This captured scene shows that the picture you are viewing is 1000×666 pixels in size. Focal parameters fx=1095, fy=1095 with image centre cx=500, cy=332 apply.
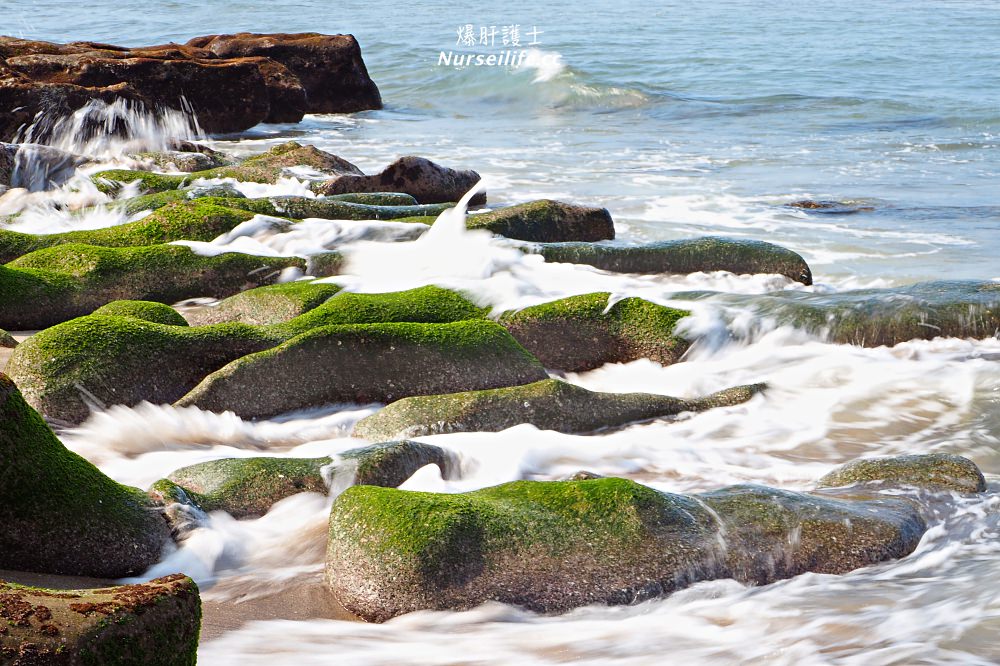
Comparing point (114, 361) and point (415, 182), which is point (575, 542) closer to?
point (114, 361)

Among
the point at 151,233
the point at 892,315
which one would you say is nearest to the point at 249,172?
Result: the point at 151,233

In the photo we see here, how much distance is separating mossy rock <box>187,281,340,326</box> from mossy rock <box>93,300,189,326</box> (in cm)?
46

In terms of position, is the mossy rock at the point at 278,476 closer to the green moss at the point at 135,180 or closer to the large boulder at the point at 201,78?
the green moss at the point at 135,180

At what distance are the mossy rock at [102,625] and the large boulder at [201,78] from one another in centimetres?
1068

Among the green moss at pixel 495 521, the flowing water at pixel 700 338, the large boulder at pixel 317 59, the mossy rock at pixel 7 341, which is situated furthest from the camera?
the large boulder at pixel 317 59

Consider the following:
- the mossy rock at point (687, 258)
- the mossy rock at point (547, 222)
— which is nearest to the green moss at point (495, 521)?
the mossy rock at point (687, 258)

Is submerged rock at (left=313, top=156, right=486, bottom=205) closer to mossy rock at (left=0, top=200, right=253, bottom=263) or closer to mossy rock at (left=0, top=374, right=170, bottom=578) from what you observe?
mossy rock at (left=0, top=200, right=253, bottom=263)

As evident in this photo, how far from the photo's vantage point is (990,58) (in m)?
23.7

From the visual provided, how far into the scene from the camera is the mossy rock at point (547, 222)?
25.8 ft

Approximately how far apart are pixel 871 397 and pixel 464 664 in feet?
10.4

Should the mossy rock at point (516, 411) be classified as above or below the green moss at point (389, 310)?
below

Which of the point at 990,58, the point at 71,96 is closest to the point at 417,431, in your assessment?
the point at 71,96

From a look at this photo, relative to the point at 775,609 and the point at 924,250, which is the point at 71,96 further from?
the point at 775,609

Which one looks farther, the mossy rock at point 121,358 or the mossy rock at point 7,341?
the mossy rock at point 7,341
